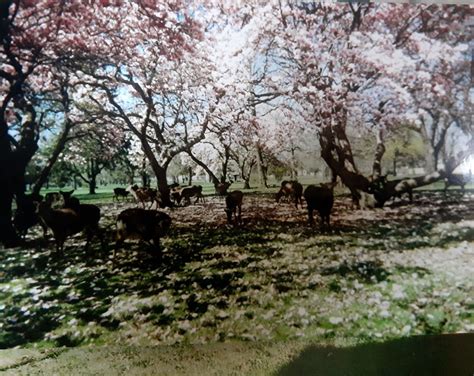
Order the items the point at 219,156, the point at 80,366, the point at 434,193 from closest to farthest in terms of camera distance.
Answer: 1. the point at 80,366
2. the point at 219,156
3. the point at 434,193

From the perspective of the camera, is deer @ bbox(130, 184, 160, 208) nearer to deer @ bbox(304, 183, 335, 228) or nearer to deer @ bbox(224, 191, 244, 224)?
deer @ bbox(224, 191, 244, 224)

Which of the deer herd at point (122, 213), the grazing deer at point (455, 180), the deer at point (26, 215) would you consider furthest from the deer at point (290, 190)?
the deer at point (26, 215)

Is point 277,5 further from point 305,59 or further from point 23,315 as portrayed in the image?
point 23,315

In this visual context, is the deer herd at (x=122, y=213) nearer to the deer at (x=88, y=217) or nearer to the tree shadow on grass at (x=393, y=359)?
the deer at (x=88, y=217)

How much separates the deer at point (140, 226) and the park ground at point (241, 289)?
5cm

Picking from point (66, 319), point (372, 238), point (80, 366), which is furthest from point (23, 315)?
point (372, 238)

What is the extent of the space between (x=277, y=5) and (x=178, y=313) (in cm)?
225

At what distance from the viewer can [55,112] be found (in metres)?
2.46

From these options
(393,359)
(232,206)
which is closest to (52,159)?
(232,206)

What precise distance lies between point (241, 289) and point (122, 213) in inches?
38.8

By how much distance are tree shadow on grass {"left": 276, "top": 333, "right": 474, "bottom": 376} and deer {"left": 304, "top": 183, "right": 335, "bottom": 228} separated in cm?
91

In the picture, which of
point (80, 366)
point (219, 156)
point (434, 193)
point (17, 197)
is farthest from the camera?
point (434, 193)

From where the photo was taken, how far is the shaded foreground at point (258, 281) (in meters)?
2.33

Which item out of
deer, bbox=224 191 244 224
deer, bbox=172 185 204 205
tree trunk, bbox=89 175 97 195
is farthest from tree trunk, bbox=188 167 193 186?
tree trunk, bbox=89 175 97 195
